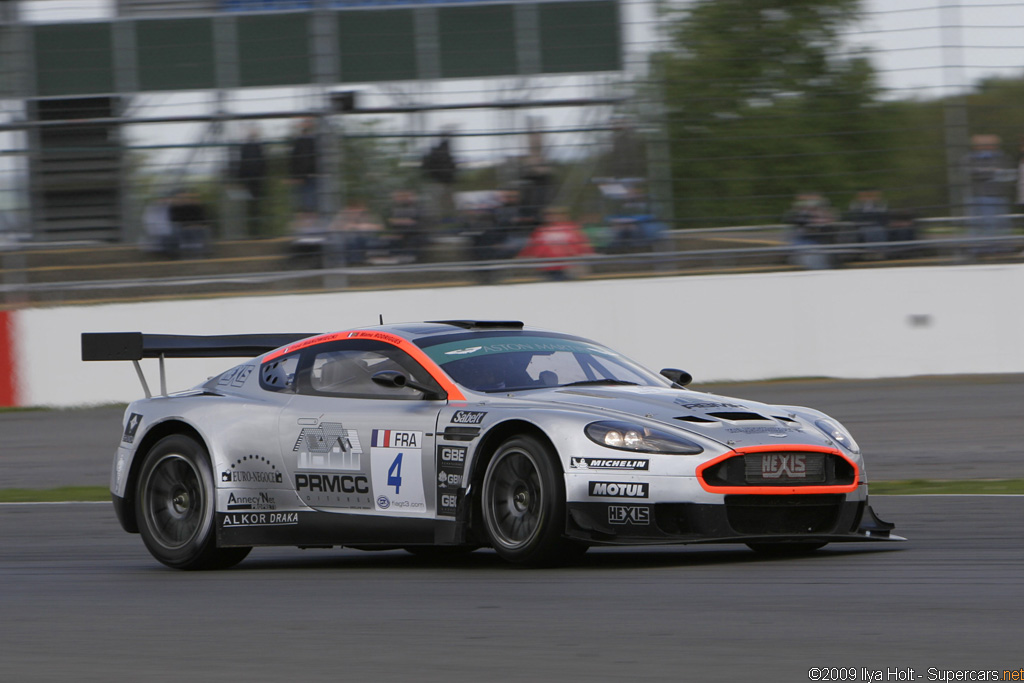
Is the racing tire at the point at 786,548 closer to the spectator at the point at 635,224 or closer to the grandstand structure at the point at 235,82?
the spectator at the point at 635,224

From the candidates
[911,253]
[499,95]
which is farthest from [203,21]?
[911,253]

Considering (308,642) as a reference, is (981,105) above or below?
above

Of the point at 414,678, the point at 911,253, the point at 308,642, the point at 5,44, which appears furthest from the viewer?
the point at 5,44

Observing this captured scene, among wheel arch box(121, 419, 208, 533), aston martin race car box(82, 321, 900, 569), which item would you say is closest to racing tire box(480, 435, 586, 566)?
aston martin race car box(82, 321, 900, 569)

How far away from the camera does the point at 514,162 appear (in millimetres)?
17188

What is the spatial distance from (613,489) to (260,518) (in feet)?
6.44

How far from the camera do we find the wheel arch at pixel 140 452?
758 centimetres

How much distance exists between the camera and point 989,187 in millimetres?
16609

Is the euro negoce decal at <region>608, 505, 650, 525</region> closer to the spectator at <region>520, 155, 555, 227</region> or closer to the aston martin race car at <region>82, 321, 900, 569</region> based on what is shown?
the aston martin race car at <region>82, 321, 900, 569</region>

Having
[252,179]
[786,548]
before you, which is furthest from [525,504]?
[252,179]

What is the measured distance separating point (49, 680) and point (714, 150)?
13.6m

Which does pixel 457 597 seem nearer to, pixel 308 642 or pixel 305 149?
pixel 308 642

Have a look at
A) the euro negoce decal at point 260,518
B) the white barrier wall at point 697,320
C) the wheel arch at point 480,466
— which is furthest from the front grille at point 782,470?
the white barrier wall at point 697,320

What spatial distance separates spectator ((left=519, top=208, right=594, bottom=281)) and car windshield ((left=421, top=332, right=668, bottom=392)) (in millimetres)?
9555
